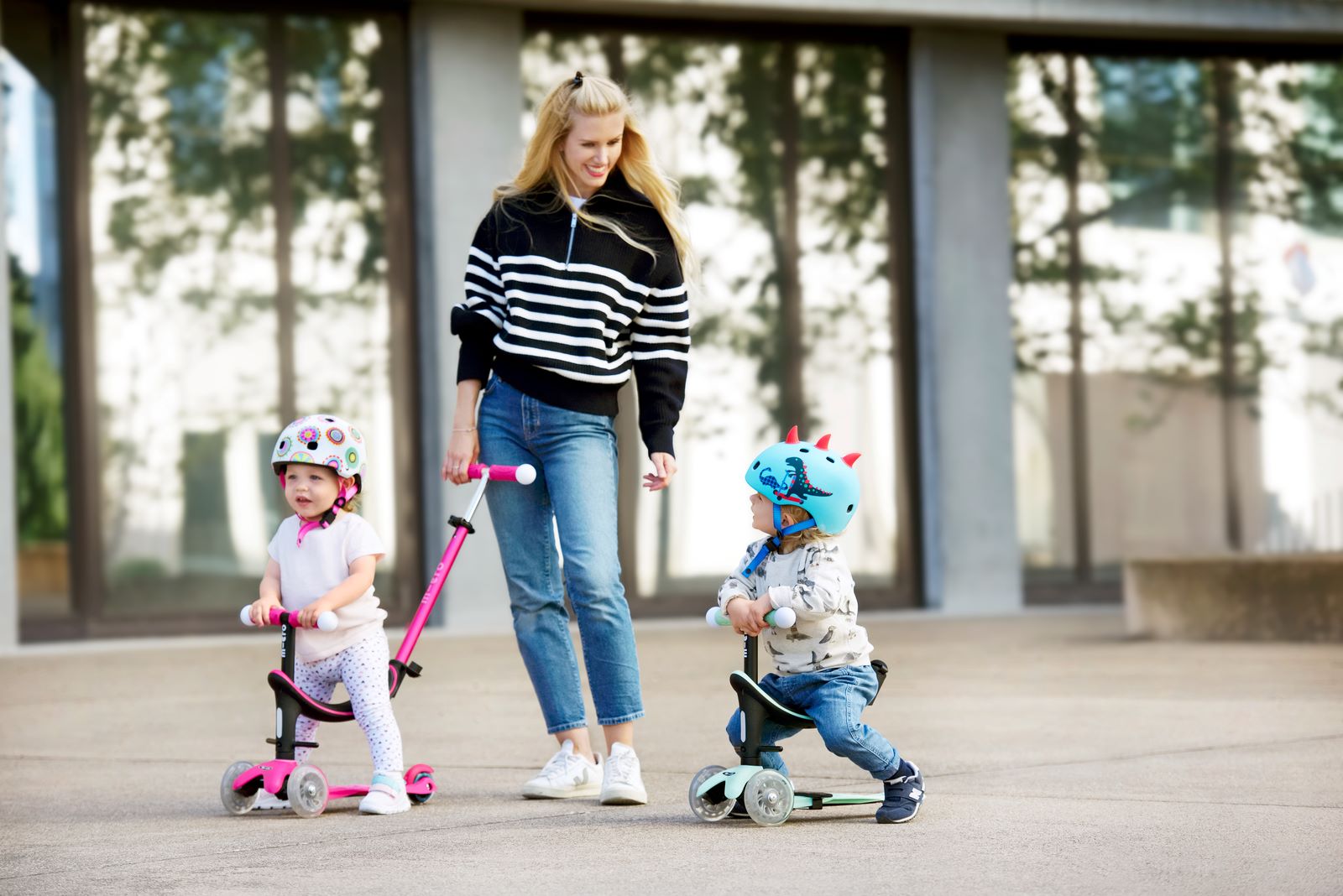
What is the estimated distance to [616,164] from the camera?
5.38m

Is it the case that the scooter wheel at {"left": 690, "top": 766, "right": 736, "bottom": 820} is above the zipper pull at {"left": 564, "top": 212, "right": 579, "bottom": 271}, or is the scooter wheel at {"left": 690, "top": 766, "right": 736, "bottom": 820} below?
below

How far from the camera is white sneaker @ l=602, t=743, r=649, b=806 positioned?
4.98 metres

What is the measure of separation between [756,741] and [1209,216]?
34.4 ft

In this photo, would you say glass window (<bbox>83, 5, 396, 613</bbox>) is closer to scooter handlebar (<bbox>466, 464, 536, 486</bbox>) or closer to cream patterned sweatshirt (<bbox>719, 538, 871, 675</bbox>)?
scooter handlebar (<bbox>466, 464, 536, 486</bbox>)

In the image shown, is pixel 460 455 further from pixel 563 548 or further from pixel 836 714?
pixel 836 714

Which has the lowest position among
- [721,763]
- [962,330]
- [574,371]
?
[721,763]

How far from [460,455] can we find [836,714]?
133cm

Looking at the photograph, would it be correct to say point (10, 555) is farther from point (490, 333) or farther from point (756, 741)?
point (756, 741)

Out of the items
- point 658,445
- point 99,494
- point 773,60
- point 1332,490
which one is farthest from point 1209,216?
point 658,445

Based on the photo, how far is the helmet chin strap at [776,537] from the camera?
4.73 meters

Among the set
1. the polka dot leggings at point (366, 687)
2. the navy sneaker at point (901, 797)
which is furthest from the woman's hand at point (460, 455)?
Result: the navy sneaker at point (901, 797)

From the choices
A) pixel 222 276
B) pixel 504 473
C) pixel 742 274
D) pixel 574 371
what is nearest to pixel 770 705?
pixel 504 473

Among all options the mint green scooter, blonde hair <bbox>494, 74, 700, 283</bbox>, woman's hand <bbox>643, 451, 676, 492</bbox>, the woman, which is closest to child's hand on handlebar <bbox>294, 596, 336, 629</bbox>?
the woman

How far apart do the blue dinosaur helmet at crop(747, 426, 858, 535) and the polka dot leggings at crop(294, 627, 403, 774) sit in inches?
45.9
